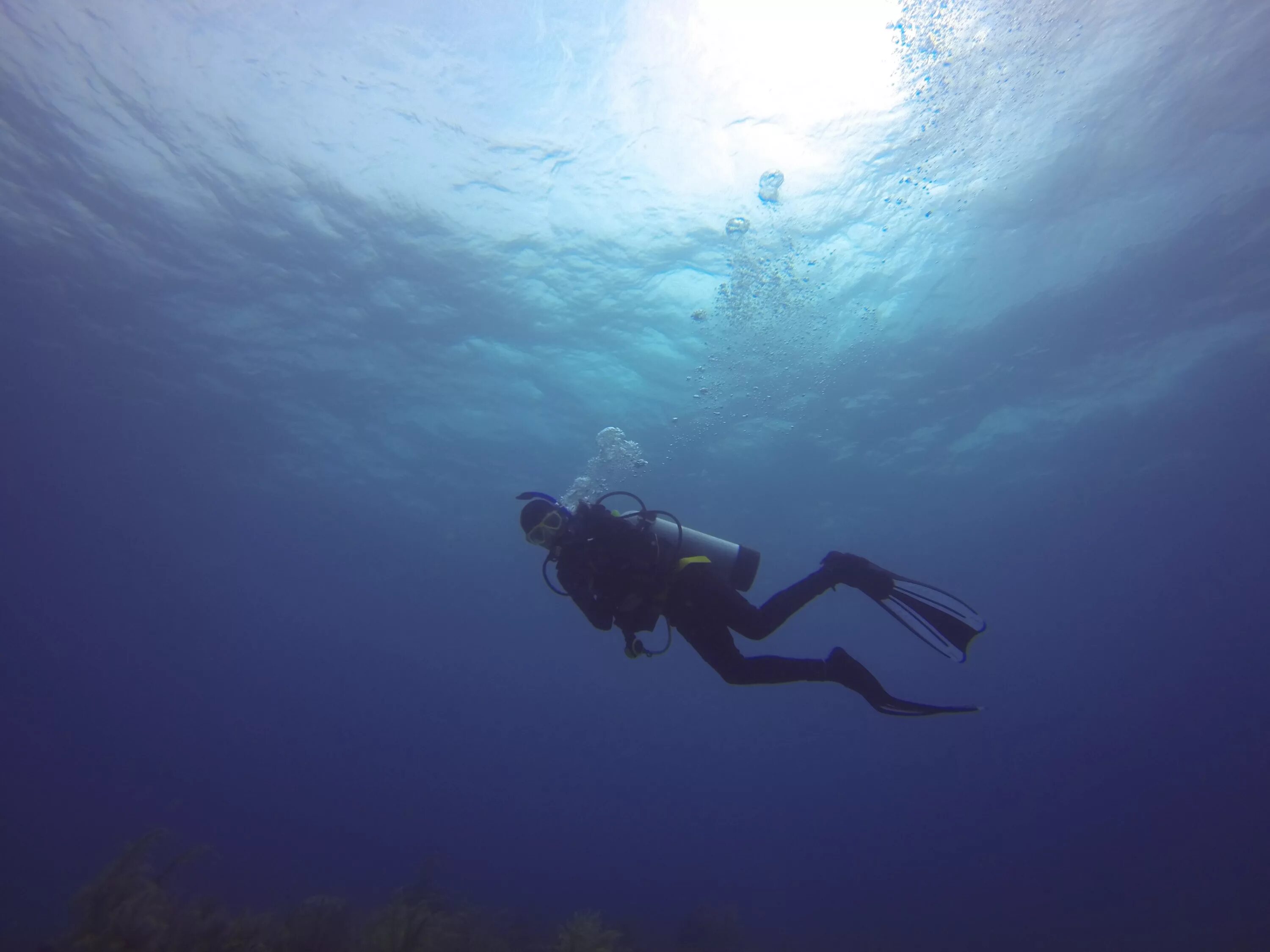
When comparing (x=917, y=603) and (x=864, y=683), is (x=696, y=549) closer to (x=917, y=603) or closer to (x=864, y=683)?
(x=864, y=683)

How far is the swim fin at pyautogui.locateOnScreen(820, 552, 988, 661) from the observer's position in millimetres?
4688

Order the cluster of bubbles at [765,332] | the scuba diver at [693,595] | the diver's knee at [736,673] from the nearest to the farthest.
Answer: the scuba diver at [693,595]
the diver's knee at [736,673]
the cluster of bubbles at [765,332]

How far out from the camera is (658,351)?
1764 centimetres

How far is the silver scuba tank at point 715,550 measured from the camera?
508 centimetres

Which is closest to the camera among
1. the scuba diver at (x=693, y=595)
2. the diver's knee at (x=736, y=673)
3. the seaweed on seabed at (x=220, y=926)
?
the scuba diver at (x=693, y=595)

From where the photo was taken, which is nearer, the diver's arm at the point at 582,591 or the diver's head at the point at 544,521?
the diver's arm at the point at 582,591

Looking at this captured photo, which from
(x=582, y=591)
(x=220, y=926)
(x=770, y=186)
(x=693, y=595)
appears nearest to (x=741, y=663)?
(x=693, y=595)

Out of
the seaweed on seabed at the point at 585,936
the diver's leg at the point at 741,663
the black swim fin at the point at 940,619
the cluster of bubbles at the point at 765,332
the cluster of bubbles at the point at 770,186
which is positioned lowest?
the seaweed on seabed at the point at 585,936

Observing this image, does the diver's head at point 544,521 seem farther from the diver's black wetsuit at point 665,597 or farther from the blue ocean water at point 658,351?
the blue ocean water at point 658,351

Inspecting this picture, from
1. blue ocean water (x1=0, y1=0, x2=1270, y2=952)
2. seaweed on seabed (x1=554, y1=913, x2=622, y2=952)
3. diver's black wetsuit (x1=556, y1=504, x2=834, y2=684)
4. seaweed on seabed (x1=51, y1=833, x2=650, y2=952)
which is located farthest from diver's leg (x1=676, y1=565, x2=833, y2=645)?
blue ocean water (x1=0, y1=0, x2=1270, y2=952)

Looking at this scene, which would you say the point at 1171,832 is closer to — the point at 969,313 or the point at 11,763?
the point at 969,313

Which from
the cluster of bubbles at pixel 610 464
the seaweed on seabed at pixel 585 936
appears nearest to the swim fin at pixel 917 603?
the seaweed on seabed at pixel 585 936

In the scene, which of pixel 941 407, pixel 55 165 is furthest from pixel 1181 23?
pixel 55 165

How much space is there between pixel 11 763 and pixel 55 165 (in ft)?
275
